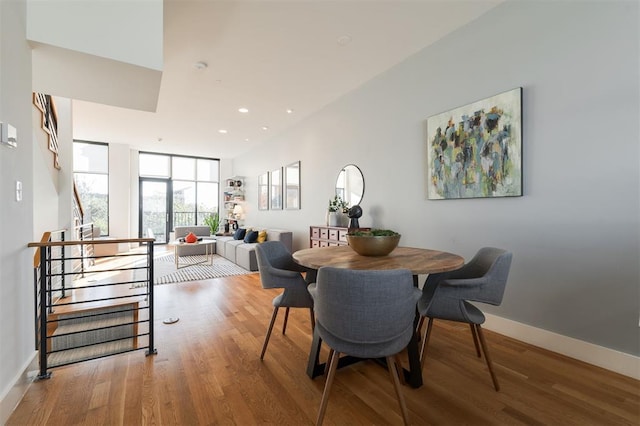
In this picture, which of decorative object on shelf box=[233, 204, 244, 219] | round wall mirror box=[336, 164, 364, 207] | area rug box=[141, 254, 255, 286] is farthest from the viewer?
decorative object on shelf box=[233, 204, 244, 219]

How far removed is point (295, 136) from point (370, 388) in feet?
15.7

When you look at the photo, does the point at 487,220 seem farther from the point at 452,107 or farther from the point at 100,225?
the point at 100,225

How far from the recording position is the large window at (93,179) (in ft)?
24.0

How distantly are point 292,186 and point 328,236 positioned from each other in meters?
2.03

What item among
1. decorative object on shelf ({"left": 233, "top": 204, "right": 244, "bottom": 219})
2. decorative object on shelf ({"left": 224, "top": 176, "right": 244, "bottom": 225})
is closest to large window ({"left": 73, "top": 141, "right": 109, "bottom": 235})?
decorative object on shelf ({"left": 224, "top": 176, "right": 244, "bottom": 225})

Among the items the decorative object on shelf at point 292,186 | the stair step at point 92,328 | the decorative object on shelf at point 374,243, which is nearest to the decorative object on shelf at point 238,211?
the decorative object on shelf at point 292,186

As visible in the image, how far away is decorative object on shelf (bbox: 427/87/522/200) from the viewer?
2277mm

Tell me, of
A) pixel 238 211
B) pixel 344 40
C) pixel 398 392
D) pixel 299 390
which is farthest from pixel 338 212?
pixel 238 211

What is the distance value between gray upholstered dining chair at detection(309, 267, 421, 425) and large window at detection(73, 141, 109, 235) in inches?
338

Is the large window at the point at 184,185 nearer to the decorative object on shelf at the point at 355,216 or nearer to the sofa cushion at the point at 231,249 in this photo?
the sofa cushion at the point at 231,249

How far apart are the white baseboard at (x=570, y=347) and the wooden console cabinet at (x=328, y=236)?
6.23 ft

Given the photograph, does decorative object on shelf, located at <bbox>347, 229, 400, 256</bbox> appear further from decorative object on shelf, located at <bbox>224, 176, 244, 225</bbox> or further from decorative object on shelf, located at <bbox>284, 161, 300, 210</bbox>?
decorative object on shelf, located at <bbox>224, 176, 244, 225</bbox>

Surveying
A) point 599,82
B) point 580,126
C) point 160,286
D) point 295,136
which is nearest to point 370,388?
point 580,126

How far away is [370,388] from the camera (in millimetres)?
1687
